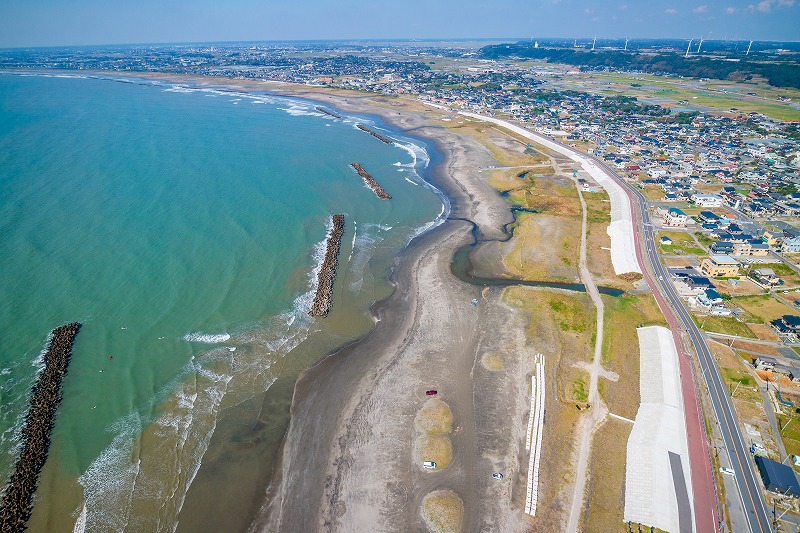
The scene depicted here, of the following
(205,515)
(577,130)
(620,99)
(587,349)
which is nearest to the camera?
(205,515)

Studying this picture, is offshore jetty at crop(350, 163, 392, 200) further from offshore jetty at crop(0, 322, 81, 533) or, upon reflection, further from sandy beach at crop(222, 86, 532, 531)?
offshore jetty at crop(0, 322, 81, 533)

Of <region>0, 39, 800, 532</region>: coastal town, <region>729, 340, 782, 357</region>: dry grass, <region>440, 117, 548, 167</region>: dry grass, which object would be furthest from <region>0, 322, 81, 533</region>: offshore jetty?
<region>440, 117, 548, 167</region>: dry grass

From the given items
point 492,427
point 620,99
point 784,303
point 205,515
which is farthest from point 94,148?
point 620,99

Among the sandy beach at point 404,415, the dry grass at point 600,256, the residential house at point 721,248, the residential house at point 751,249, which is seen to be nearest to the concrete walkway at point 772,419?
the dry grass at point 600,256

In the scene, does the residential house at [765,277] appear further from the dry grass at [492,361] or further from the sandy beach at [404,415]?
the dry grass at [492,361]

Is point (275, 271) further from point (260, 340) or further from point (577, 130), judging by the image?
point (577, 130)

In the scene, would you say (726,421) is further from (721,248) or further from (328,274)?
(328,274)
